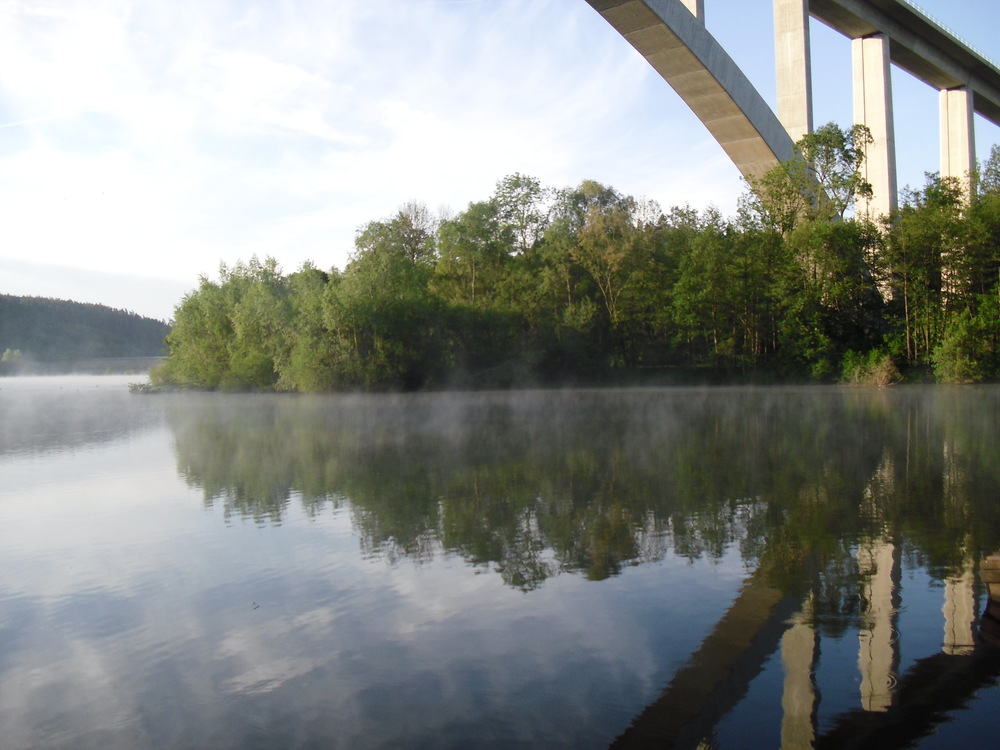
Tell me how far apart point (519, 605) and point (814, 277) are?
31.7m

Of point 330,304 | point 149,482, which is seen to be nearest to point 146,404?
point 330,304

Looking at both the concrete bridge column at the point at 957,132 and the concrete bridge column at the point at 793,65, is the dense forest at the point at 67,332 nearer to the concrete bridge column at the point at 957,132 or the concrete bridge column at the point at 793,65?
the concrete bridge column at the point at 793,65

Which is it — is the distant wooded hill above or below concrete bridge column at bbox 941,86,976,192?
below

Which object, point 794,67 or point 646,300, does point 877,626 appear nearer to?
point 794,67

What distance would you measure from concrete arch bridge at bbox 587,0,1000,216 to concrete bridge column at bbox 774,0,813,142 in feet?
0.13

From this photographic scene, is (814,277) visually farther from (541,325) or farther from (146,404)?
(146,404)

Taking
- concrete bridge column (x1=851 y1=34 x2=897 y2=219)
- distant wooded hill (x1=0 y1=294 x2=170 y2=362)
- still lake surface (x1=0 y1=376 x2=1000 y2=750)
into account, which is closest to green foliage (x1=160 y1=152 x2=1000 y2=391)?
concrete bridge column (x1=851 y1=34 x2=897 y2=219)

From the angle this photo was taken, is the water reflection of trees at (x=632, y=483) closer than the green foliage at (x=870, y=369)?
Yes

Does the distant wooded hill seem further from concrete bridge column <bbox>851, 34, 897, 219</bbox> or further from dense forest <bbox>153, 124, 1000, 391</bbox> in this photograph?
concrete bridge column <bbox>851, 34, 897, 219</bbox>

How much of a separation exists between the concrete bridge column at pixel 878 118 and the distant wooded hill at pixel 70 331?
6181 centimetres

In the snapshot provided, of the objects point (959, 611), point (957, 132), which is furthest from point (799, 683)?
point (957, 132)

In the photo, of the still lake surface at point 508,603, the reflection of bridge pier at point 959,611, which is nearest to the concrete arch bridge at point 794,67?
the still lake surface at point 508,603

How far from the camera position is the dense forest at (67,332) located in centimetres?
7881

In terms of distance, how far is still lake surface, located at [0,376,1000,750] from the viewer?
3.66m
